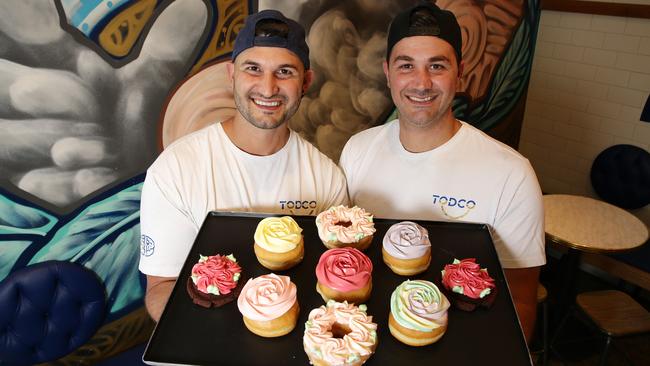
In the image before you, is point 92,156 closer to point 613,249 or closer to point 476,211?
point 476,211

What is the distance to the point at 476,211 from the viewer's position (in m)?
2.09

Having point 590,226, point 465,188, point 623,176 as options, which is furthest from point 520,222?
point 623,176

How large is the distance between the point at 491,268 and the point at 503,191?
530 millimetres

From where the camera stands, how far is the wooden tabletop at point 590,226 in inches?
133

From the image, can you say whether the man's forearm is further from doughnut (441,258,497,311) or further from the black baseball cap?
the black baseball cap

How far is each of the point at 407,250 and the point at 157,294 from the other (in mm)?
1114

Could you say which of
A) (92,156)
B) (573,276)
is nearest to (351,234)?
(92,156)

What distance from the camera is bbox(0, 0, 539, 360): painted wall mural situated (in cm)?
221

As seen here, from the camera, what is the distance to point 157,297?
1950 mm

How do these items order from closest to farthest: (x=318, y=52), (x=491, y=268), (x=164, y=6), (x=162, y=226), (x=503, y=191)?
1. (x=491, y=268)
2. (x=162, y=226)
3. (x=503, y=191)
4. (x=164, y=6)
5. (x=318, y=52)

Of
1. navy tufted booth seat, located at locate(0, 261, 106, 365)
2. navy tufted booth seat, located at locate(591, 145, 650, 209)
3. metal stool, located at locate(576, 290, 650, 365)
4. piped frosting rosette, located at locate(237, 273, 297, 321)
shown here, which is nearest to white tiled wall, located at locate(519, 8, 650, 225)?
navy tufted booth seat, located at locate(591, 145, 650, 209)

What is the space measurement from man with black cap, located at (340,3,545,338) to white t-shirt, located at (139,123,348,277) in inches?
15.4

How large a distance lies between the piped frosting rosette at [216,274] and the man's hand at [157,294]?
42cm

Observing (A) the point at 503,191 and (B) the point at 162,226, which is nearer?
(B) the point at 162,226
